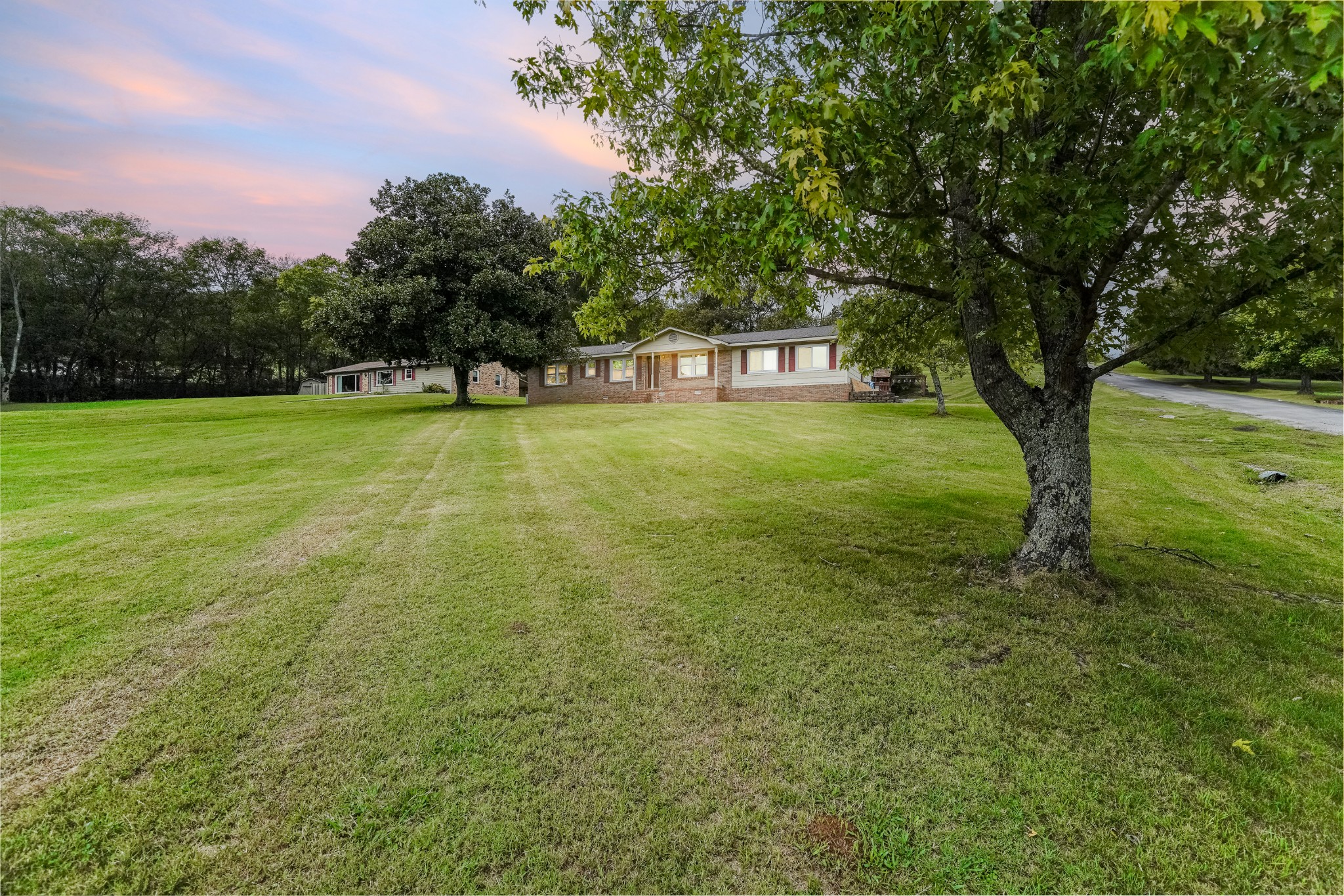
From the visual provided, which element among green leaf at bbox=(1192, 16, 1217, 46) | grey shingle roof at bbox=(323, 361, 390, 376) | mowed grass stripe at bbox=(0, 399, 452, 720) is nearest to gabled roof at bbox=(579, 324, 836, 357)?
mowed grass stripe at bbox=(0, 399, 452, 720)

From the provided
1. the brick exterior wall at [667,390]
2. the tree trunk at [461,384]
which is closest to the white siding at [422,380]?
the brick exterior wall at [667,390]

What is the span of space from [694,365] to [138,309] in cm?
4274

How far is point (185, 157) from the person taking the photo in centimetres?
977

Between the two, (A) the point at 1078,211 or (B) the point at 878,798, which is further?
(A) the point at 1078,211

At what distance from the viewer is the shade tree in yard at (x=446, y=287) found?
20.4m

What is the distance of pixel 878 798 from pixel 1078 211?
3.50 m

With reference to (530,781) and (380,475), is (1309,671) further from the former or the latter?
(380,475)

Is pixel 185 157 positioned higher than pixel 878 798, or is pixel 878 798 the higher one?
pixel 185 157

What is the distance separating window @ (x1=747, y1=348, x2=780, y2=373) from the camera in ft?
86.9

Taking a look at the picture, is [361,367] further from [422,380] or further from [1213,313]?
[1213,313]

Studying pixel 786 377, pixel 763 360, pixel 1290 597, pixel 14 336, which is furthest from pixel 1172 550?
pixel 14 336

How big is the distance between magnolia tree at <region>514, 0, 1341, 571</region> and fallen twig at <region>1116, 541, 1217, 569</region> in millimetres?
1497

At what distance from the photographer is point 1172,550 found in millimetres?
5414

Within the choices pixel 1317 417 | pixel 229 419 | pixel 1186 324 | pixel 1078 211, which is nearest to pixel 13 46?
pixel 1078 211
